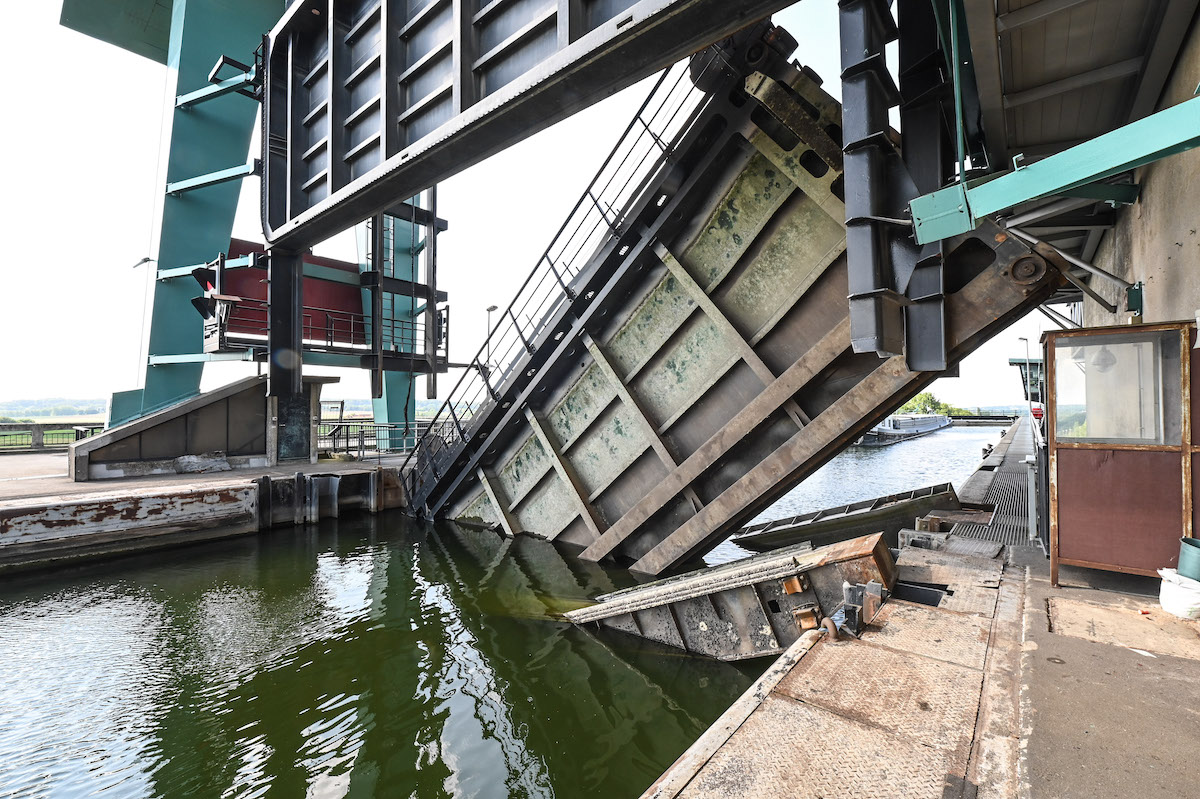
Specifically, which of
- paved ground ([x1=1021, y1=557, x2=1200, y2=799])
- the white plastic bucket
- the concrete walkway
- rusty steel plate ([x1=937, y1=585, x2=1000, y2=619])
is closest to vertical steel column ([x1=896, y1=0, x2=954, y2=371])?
rusty steel plate ([x1=937, y1=585, x2=1000, y2=619])

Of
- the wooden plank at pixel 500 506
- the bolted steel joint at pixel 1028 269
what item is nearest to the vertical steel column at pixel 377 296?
the wooden plank at pixel 500 506

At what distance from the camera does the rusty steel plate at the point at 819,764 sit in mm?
2113

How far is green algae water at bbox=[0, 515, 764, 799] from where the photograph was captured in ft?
12.5

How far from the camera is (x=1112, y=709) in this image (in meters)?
2.57

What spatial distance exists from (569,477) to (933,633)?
5.96 m

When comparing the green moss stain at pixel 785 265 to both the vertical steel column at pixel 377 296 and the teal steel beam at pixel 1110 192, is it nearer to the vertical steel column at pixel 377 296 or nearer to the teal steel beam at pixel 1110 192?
the teal steel beam at pixel 1110 192

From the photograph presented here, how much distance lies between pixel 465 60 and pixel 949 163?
16.1 ft

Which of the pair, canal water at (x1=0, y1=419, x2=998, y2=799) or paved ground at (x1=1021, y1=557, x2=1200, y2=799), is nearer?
paved ground at (x1=1021, y1=557, x2=1200, y2=799)

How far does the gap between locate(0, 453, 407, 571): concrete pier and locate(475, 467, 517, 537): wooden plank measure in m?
4.35

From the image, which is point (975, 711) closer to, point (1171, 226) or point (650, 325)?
point (1171, 226)

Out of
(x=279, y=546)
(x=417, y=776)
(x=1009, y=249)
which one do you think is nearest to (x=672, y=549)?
(x=417, y=776)

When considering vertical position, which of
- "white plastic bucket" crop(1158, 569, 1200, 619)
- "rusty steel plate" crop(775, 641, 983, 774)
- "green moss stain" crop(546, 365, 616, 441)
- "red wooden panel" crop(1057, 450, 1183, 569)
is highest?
"green moss stain" crop(546, 365, 616, 441)

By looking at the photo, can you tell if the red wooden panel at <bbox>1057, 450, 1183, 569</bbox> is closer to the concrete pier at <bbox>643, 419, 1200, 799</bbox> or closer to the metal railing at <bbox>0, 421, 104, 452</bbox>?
the concrete pier at <bbox>643, 419, 1200, 799</bbox>

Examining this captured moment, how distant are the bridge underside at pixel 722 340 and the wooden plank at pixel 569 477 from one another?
3cm
